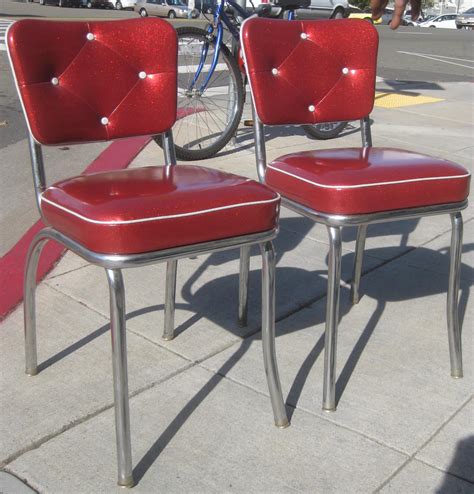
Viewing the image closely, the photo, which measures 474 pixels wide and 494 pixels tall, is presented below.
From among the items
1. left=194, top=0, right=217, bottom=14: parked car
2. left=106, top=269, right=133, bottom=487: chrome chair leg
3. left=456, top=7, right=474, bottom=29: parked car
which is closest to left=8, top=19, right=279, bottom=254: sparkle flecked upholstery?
left=106, top=269, right=133, bottom=487: chrome chair leg

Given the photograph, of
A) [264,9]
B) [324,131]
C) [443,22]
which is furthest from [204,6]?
[443,22]

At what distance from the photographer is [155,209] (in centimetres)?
Result: 214

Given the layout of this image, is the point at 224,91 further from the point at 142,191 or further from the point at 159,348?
the point at 142,191

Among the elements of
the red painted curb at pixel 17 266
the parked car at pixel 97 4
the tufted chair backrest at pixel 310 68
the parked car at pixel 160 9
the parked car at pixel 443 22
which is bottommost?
the parked car at pixel 443 22

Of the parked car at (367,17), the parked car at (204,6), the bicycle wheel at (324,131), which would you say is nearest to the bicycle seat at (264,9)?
the parked car at (204,6)

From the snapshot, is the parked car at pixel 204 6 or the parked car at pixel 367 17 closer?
the parked car at pixel 367 17

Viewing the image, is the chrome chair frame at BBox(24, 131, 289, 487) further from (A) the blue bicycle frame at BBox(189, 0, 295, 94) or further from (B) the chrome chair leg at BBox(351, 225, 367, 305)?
(A) the blue bicycle frame at BBox(189, 0, 295, 94)

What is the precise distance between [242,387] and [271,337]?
0.32 metres

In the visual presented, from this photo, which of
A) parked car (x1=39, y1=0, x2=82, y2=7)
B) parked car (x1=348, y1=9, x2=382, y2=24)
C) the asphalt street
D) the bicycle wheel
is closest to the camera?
parked car (x1=348, y1=9, x2=382, y2=24)

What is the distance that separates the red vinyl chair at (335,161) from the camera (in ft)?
8.49

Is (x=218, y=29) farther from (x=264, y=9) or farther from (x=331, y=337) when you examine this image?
(x=331, y=337)

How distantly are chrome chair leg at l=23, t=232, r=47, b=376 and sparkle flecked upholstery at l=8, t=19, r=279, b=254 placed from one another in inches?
9.7

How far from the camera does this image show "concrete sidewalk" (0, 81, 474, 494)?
2.32 metres

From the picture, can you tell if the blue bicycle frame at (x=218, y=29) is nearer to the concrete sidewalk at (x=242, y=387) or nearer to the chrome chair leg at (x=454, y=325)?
the concrete sidewalk at (x=242, y=387)
